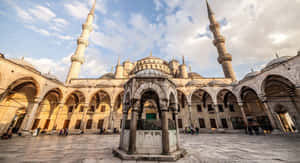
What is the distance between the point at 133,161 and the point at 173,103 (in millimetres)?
3074

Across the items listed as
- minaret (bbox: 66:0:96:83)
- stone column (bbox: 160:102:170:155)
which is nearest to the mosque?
minaret (bbox: 66:0:96:83)

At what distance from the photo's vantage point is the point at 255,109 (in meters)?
16.7

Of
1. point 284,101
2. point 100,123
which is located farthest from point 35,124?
point 284,101

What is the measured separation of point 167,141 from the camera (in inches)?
170

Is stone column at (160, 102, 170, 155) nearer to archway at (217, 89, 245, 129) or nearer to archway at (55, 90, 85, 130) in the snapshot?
archway at (217, 89, 245, 129)

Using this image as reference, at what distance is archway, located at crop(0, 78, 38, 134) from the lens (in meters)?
11.8

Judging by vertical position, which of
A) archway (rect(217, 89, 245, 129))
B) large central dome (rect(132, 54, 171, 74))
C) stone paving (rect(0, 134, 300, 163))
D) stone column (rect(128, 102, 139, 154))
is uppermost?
large central dome (rect(132, 54, 171, 74))

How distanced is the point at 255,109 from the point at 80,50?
31.5 metres

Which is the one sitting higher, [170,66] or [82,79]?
[170,66]

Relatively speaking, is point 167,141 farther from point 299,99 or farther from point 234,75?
point 234,75

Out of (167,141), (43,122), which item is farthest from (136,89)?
(43,122)

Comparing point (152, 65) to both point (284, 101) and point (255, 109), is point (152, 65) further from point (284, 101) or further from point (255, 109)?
point (284, 101)

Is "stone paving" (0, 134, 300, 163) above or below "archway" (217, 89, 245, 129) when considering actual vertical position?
below

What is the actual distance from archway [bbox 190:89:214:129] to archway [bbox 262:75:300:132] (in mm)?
7031
